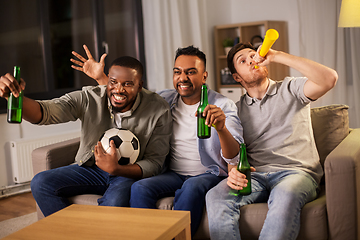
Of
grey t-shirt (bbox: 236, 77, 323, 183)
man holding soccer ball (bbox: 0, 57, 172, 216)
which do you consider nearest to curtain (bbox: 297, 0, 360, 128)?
grey t-shirt (bbox: 236, 77, 323, 183)

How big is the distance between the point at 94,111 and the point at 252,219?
99cm

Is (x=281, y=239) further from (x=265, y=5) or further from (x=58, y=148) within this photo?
(x=265, y=5)

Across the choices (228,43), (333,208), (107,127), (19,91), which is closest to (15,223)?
(107,127)

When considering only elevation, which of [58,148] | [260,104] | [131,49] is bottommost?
[58,148]

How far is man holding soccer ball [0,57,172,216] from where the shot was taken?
77.1 inches

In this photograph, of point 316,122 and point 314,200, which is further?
point 316,122

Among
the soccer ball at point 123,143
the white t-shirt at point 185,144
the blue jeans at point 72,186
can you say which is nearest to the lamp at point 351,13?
the white t-shirt at point 185,144

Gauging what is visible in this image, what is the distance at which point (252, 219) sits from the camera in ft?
5.62

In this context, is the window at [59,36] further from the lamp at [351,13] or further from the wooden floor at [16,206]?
the lamp at [351,13]

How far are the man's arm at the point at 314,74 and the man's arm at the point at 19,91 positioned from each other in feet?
3.83

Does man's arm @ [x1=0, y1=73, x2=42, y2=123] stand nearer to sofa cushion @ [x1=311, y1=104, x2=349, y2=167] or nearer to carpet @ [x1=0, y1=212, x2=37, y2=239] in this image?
carpet @ [x1=0, y1=212, x2=37, y2=239]

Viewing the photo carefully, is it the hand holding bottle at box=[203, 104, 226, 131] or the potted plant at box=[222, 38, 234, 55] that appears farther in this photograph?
the potted plant at box=[222, 38, 234, 55]

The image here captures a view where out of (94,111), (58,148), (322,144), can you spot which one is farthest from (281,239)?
(58,148)

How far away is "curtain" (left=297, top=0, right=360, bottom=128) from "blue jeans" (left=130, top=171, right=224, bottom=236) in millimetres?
2536
